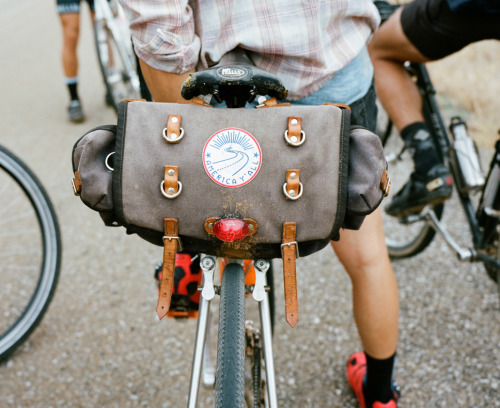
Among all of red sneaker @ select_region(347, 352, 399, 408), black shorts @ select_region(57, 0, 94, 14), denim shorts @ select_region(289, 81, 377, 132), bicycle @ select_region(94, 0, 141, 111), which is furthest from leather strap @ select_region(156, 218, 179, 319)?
black shorts @ select_region(57, 0, 94, 14)

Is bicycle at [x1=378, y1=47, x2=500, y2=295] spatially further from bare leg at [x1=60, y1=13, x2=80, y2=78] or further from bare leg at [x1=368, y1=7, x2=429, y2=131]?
bare leg at [x1=60, y1=13, x2=80, y2=78]

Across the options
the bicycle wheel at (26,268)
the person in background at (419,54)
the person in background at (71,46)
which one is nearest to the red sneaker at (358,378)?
the person in background at (419,54)

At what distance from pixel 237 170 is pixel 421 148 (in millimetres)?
1327

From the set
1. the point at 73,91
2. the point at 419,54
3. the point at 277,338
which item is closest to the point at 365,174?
the point at 419,54

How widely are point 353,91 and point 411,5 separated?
878 mm

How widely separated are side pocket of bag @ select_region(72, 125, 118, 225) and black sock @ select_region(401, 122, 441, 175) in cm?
142

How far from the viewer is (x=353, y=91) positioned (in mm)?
1229

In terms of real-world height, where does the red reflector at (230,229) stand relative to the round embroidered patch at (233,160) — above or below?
below

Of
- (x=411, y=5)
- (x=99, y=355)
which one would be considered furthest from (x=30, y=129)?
(x=411, y=5)

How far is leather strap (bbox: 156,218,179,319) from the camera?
94cm

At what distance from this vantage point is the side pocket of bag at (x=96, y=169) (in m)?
0.93

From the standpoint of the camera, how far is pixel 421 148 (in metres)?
1.97

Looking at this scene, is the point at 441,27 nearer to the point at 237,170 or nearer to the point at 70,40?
the point at 237,170

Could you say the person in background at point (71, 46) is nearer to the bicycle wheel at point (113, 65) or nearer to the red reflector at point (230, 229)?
the bicycle wheel at point (113, 65)
